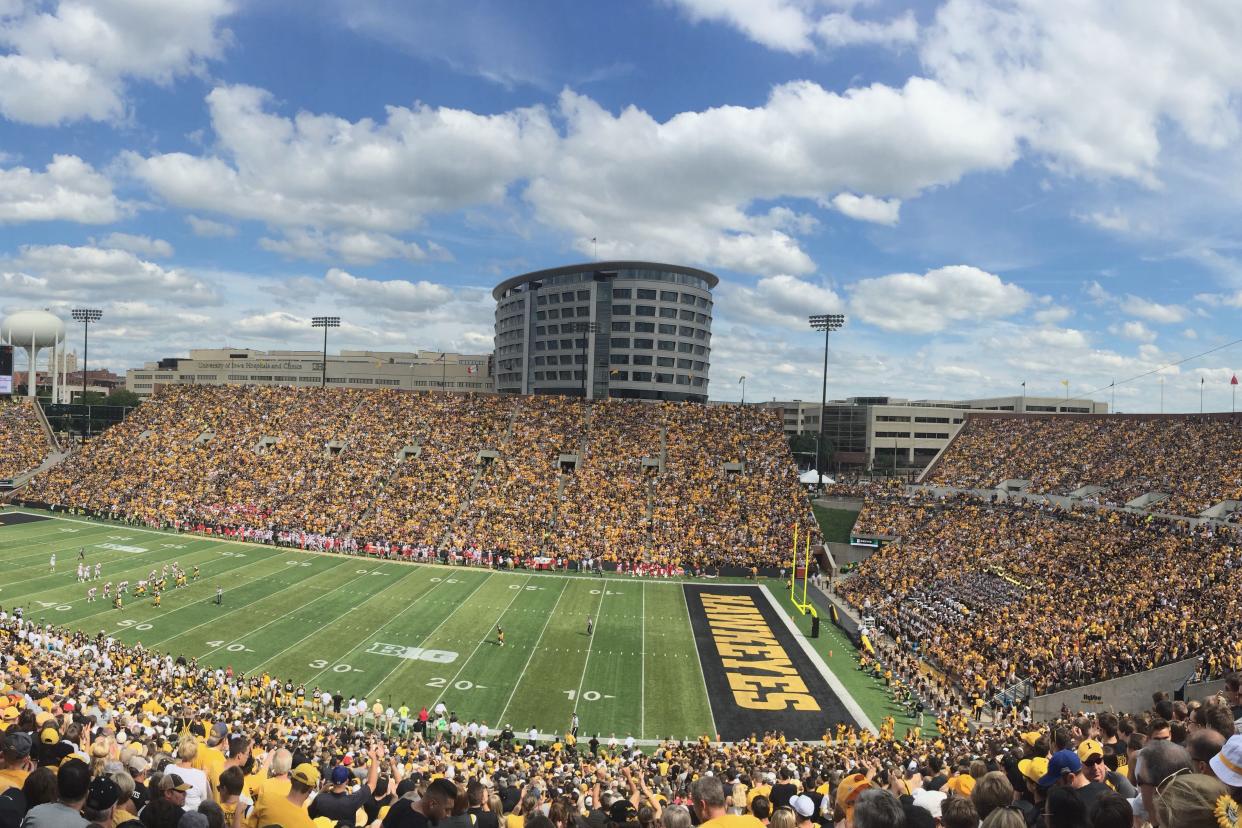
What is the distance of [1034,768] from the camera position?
22.6 ft

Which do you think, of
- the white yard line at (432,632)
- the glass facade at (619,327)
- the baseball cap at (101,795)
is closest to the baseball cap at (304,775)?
the baseball cap at (101,795)

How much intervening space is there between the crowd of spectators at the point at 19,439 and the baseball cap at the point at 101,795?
6819cm

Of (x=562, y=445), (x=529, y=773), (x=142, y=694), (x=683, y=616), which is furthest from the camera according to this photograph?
(x=562, y=445)

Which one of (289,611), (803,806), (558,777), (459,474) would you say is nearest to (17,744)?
(803,806)

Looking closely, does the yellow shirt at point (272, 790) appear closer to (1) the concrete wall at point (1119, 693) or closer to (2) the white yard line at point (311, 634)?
(2) the white yard line at point (311, 634)

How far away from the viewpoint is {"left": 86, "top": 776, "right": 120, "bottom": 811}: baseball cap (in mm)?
5449

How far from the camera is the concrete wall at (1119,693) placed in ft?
74.5

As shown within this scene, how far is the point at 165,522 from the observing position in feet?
162

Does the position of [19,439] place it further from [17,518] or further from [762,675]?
[762,675]

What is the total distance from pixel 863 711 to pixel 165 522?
45228 millimetres

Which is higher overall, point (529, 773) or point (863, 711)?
point (529, 773)

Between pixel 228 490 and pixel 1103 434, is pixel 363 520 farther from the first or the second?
pixel 1103 434

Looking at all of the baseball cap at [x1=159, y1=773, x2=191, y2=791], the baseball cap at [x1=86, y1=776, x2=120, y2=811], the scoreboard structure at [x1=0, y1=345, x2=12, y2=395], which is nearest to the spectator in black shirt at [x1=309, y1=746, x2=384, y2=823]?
the baseball cap at [x1=159, y1=773, x2=191, y2=791]

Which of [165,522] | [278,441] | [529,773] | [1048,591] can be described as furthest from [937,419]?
[529,773]
